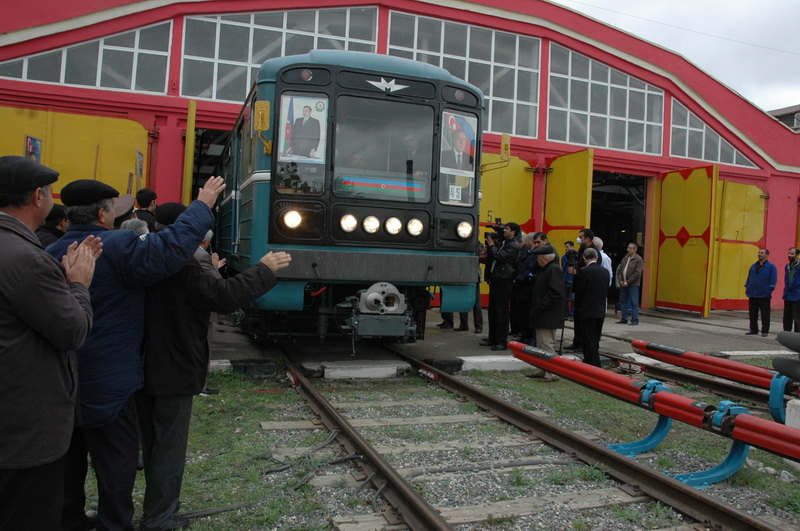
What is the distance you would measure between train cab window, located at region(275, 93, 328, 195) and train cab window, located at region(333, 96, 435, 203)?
16cm

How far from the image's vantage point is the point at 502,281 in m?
8.79

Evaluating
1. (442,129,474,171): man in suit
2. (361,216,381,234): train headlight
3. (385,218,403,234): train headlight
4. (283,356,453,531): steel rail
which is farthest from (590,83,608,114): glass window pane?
(283,356,453,531): steel rail

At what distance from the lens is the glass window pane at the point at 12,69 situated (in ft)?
39.2

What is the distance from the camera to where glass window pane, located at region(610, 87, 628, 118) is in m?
16.2

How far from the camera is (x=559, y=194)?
1470 centimetres

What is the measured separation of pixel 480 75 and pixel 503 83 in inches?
25.5

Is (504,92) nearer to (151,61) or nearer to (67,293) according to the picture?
(151,61)

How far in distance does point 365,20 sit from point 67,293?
517 inches

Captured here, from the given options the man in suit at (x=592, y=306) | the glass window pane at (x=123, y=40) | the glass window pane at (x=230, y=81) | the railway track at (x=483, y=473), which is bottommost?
the railway track at (x=483, y=473)

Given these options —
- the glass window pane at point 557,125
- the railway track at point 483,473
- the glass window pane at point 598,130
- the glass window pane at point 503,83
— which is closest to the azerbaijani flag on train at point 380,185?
the railway track at point 483,473

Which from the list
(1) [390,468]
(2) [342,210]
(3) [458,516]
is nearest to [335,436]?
(1) [390,468]

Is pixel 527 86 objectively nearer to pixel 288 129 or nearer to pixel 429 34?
pixel 429 34

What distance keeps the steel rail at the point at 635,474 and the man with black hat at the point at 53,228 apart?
12.7ft

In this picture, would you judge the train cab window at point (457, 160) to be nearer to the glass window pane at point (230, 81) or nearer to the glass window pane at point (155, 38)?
the glass window pane at point (230, 81)
